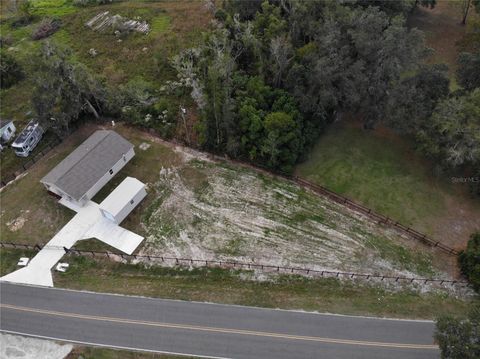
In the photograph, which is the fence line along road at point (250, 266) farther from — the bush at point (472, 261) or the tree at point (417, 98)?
the tree at point (417, 98)

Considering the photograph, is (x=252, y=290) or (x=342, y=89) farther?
(x=342, y=89)

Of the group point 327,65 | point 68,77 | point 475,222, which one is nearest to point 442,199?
point 475,222

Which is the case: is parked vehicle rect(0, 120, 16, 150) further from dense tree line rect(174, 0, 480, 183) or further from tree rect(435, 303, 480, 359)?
tree rect(435, 303, 480, 359)

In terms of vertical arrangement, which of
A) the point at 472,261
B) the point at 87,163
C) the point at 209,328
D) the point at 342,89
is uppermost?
the point at 342,89

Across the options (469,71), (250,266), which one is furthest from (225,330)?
(469,71)

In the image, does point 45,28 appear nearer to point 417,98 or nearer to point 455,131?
point 417,98

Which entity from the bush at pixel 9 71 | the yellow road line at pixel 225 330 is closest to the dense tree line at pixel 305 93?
the bush at pixel 9 71

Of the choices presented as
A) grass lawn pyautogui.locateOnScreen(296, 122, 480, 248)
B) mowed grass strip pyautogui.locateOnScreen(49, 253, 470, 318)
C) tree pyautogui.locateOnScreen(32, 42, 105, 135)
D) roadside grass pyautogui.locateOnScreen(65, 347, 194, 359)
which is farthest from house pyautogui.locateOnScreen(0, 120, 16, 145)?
grass lawn pyautogui.locateOnScreen(296, 122, 480, 248)
